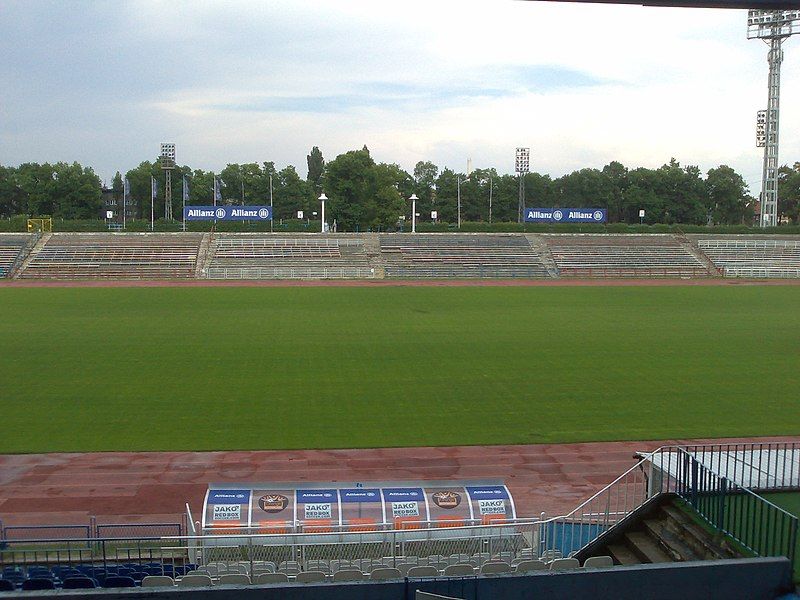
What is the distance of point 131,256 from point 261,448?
54957mm

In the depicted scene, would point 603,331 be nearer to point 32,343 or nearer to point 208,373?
point 208,373

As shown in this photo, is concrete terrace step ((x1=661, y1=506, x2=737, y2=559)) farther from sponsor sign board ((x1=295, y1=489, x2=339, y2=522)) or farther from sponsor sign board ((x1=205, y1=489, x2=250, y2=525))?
sponsor sign board ((x1=205, y1=489, x2=250, y2=525))

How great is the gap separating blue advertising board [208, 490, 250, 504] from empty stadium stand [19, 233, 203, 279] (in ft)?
180

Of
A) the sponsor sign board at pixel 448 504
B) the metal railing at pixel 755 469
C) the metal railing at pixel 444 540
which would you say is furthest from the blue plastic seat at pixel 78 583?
the metal railing at pixel 755 469

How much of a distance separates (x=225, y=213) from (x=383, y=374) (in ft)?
191

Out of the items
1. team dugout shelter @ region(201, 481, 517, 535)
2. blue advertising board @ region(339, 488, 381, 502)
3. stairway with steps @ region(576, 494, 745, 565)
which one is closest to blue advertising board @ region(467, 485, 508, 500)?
team dugout shelter @ region(201, 481, 517, 535)

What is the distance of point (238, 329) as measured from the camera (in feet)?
118

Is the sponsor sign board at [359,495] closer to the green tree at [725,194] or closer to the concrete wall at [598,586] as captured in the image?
the concrete wall at [598,586]

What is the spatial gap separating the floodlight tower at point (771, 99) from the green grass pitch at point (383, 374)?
147 ft

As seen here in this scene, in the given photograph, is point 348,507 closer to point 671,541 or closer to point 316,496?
point 316,496

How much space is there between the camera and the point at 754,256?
247 feet

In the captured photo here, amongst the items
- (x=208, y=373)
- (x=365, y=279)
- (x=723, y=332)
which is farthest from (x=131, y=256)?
(x=723, y=332)

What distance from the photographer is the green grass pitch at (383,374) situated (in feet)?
65.6

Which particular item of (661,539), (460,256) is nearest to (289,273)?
(460,256)
